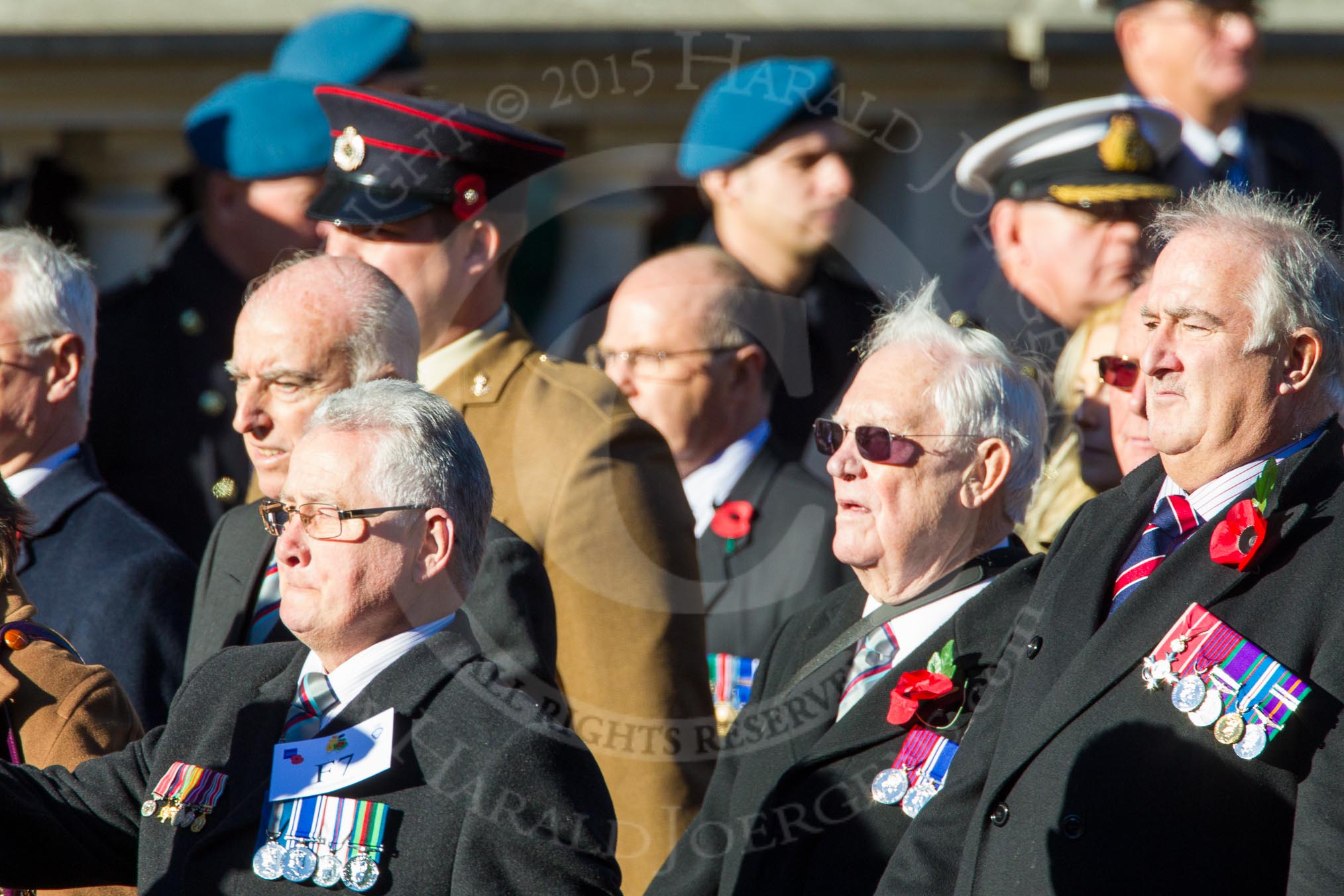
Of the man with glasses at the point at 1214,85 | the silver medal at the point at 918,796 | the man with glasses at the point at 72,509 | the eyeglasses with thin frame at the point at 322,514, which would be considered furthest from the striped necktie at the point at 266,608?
the man with glasses at the point at 1214,85

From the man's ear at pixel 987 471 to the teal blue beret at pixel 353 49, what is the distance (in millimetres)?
3037

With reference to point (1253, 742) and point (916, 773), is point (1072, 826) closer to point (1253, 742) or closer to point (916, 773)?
point (1253, 742)

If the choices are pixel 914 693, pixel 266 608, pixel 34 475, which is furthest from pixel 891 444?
pixel 34 475

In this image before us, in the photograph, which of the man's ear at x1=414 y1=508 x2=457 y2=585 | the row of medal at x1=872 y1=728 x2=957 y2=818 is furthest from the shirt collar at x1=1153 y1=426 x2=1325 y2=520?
the man's ear at x1=414 y1=508 x2=457 y2=585

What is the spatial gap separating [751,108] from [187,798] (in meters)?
3.19

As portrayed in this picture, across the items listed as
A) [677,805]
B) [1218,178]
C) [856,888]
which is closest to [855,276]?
[1218,178]

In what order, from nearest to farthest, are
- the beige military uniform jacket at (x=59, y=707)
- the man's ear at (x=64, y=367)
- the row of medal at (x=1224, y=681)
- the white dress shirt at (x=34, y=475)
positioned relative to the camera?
the row of medal at (x=1224, y=681) → the beige military uniform jacket at (x=59, y=707) → the white dress shirt at (x=34, y=475) → the man's ear at (x=64, y=367)

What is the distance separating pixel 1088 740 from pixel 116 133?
5.79 meters

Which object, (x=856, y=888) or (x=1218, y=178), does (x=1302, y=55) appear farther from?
(x=856, y=888)

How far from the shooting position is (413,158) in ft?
14.8

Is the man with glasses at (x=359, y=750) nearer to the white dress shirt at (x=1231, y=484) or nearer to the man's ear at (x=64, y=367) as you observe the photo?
the white dress shirt at (x=1231, y=484)

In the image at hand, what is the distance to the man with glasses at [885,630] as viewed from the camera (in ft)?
11.0

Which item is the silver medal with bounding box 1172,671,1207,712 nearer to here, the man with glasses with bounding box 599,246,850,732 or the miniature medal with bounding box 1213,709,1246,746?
the miniature medal with bounding box 1213,709,1246,746

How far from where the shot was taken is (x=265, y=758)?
302 centimetres
